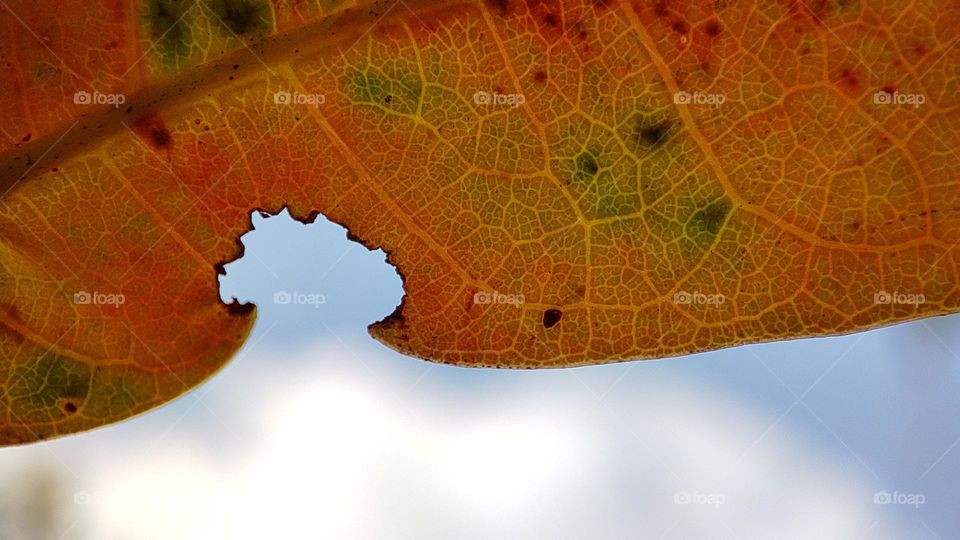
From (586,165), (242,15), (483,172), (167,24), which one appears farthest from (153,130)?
(586,165)

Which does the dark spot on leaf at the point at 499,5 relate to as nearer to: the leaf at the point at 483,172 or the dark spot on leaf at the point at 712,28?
the leaf at the point at 483,172

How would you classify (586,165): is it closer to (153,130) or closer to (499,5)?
(499,5)

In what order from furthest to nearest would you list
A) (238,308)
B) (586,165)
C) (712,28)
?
(238,308)
(586,165)
(712,28)

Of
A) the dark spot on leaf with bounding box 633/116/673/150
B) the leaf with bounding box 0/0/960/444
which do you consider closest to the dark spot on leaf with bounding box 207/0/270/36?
the leaf with bounding box 0/0/960/444

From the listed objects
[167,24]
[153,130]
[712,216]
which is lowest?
[712,216]

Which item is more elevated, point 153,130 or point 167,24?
point 167,24

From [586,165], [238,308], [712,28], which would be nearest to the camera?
[712,28]

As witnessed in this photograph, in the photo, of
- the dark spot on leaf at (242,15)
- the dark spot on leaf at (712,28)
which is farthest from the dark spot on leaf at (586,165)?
the dark spot on leaf at (242,15)

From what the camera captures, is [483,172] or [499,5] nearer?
[499,5]
